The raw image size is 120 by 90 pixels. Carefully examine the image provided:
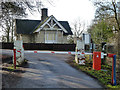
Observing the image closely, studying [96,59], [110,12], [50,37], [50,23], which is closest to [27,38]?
[50,37]

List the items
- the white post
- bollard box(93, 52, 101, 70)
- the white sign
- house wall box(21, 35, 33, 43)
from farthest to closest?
house wall box(21, 35, 33, 43) → the white sign → the white post → bollard box(93, 52, 101, 70)

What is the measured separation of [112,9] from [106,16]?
1066 mm

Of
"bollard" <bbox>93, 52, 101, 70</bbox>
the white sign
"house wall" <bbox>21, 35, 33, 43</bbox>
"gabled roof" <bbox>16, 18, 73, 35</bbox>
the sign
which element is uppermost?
"gabled roof" <bbox>16, 18, 73, 35</bbox>

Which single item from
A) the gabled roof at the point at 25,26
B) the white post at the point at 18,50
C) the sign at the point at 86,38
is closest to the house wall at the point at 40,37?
the gabled roof at the point at 25,26

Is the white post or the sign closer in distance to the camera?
the white post

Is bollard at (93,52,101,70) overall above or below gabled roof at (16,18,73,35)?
below

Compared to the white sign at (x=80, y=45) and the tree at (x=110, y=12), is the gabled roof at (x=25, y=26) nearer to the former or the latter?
the tree at (x=110, y=12)

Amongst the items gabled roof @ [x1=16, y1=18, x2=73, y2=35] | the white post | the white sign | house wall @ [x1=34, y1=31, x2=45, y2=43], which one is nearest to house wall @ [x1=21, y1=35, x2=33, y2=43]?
gabled roof @ [x1=16, y1=18, x2=73, y2=35]

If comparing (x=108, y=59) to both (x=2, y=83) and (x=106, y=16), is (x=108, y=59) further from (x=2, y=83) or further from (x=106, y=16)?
(x=106, y=16)

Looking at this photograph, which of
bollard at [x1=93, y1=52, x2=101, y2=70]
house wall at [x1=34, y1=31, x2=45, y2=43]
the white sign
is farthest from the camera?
house wall at [x1=34, y1=31, x2=45, y2=43]

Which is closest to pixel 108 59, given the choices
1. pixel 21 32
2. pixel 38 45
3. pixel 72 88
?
pixel 72 88

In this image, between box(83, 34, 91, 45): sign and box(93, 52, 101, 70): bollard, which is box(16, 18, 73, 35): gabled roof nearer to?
box(83, 34, 91, 45): sign

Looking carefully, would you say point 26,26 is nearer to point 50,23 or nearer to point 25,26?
point 25,26

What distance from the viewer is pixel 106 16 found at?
18.9 meters
